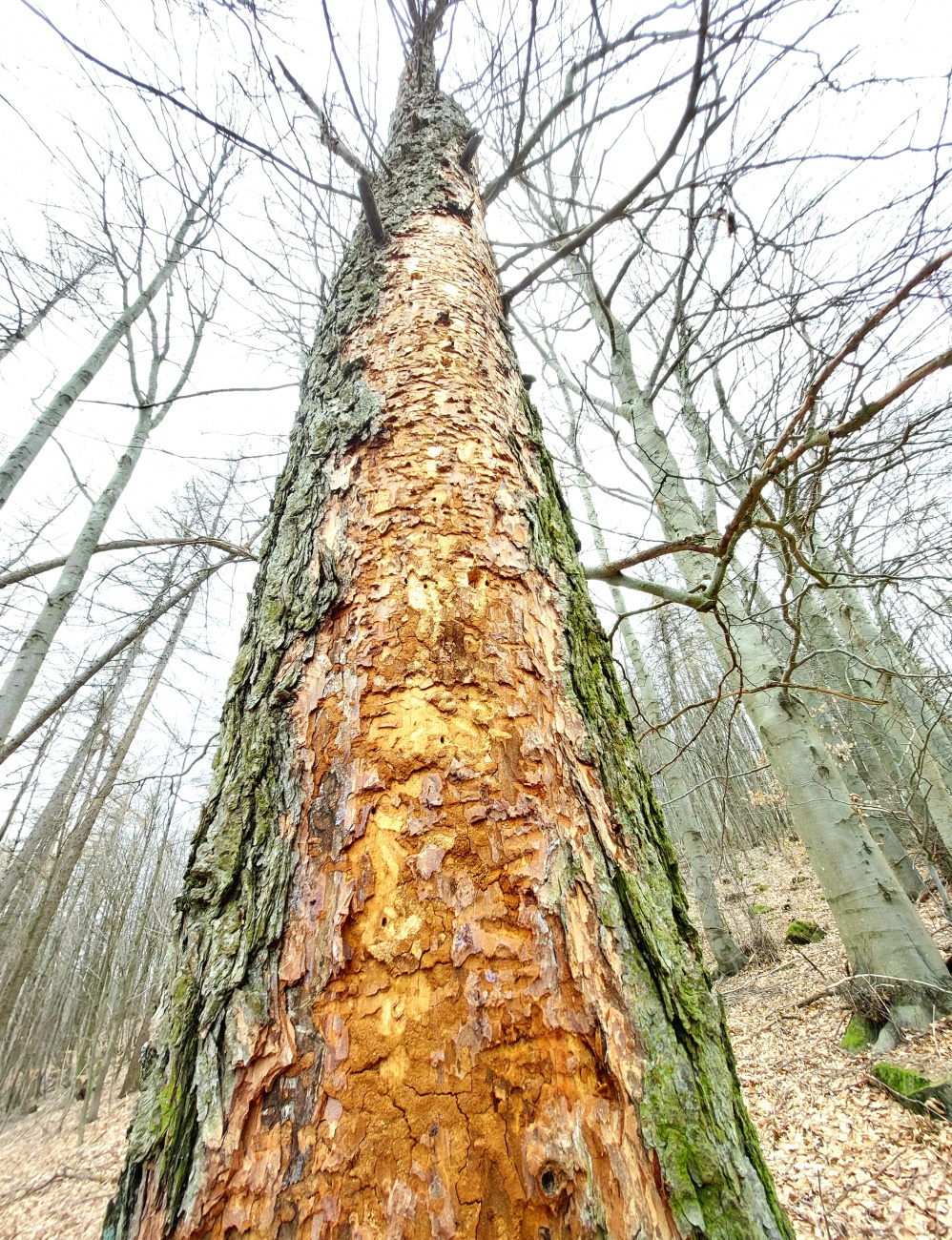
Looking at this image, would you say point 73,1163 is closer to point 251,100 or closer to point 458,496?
point 458,496

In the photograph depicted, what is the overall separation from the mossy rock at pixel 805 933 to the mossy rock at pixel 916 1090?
14.7 feet

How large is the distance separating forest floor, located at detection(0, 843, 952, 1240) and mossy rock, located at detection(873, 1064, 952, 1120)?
5cm

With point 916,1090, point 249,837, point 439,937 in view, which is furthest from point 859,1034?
point 249,837

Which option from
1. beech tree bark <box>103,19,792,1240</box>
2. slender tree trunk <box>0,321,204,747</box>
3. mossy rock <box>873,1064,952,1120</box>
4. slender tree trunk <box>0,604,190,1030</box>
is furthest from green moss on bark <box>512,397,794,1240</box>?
slender tree trunk <box>0,604,190,1030</box>

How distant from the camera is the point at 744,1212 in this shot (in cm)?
51

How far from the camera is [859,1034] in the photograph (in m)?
3.29

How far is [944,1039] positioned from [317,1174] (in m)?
3.94

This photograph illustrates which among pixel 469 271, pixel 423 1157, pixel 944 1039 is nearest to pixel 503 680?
pixel 423 1157

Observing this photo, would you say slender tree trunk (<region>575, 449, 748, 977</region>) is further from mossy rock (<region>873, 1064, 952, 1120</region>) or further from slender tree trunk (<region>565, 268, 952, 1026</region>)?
mossy rock (<region>873, 1064, 952, 1120</region>)

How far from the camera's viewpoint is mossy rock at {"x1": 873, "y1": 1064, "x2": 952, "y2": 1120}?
251cm

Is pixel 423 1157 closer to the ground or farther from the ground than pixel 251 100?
closer to the ground

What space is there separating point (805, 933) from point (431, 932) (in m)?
8.49

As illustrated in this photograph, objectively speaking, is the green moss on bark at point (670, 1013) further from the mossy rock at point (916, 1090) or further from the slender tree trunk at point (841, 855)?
the mossy rock at point (916, 1090)

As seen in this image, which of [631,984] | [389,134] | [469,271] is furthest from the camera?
[389,134]
